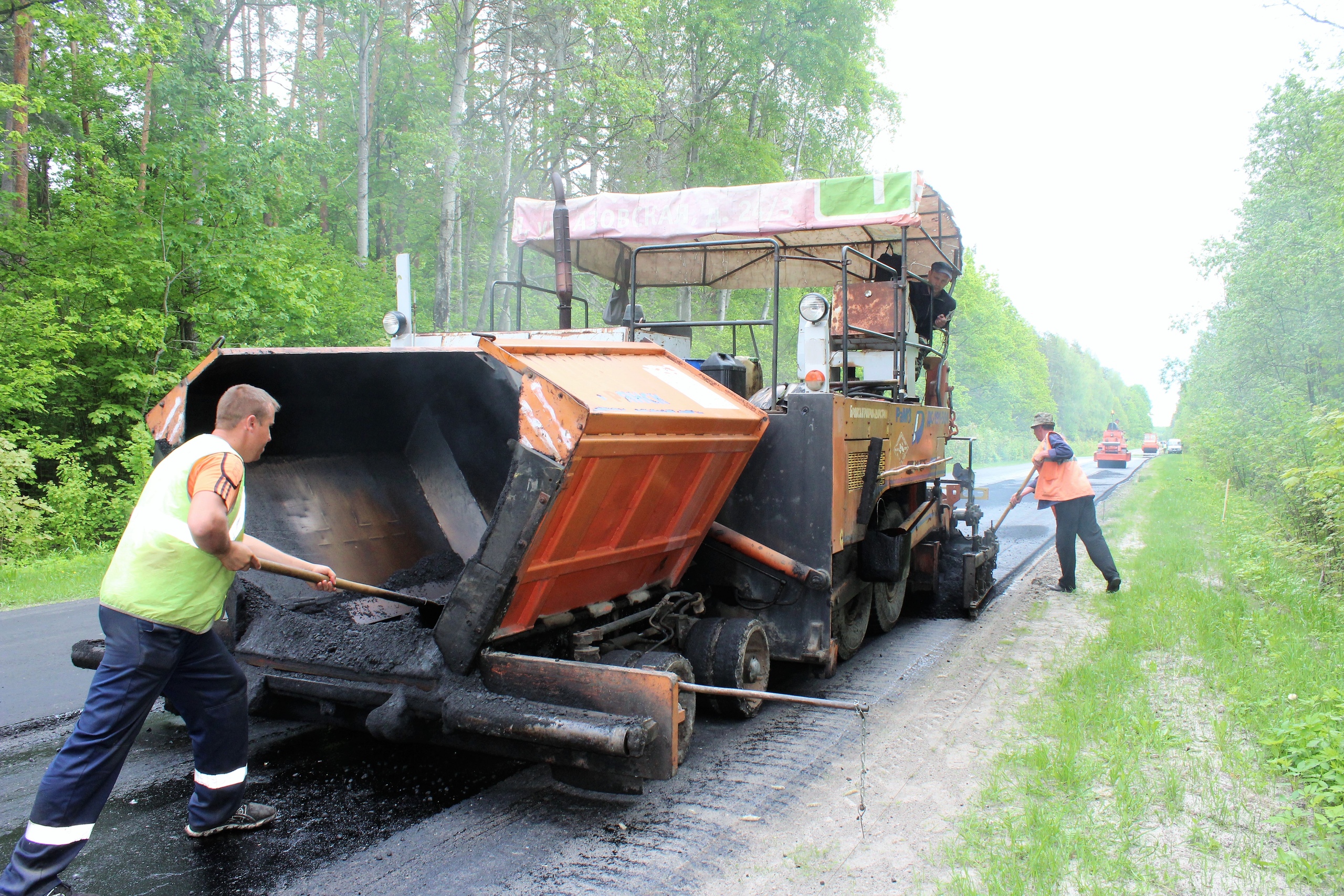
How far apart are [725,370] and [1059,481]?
4.75 m

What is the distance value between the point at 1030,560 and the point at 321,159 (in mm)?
13139

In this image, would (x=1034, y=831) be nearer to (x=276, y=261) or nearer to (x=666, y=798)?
(x=666, y=798)

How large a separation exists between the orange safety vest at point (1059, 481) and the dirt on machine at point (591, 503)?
2.20m

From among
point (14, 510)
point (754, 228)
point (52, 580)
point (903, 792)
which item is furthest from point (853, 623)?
point (14, 510)

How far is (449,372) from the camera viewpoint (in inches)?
176

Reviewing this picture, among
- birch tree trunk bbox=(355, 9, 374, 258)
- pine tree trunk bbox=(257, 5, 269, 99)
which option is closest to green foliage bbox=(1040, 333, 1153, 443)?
pine tree trunk bbox=(257, 5, 269, 99)

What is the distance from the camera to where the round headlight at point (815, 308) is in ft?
16.8

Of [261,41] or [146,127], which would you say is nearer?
[146,127]

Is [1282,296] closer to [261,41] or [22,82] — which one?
[22,82]

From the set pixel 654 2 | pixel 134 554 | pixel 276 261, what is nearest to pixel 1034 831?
pixel 134 554

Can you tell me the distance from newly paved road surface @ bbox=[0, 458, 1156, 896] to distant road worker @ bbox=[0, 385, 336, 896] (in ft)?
0.73

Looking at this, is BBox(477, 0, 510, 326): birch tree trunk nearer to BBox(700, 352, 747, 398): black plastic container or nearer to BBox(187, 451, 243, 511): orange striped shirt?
BBox(700, 352, 747, 398): black plastic container

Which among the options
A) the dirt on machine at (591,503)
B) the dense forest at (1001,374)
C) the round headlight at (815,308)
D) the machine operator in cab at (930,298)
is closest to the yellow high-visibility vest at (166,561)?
the dirt on machine at (591,503)

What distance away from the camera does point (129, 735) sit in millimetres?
2811
